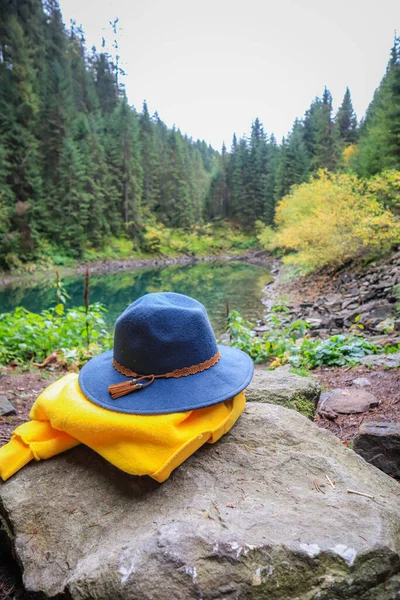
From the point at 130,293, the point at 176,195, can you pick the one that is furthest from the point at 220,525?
the point at 176,195

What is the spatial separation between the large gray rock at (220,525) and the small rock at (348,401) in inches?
63.0

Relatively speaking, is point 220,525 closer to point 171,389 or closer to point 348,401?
point 171,389

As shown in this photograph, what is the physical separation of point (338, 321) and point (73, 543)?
8918mm

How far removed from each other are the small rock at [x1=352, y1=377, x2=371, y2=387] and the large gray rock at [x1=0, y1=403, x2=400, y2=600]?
247cm

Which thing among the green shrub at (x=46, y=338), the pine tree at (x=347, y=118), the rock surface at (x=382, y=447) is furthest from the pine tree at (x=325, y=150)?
the rock surface at (x=382, y=447)

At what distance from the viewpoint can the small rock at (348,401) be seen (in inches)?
127

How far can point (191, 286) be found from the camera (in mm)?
21812

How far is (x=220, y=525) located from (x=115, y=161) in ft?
150

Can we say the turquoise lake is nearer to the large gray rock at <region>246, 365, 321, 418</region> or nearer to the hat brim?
the large gray rock at <region>246, 365, 321, 418</region>

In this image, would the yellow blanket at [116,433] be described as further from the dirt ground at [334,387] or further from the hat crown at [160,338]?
the dirt ground at [334,387]

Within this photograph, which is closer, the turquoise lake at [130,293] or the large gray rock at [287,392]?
the large gray rock at [287,392]

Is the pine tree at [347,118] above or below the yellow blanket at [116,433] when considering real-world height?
above

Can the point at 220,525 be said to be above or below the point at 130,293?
above

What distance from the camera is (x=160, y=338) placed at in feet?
5.18
